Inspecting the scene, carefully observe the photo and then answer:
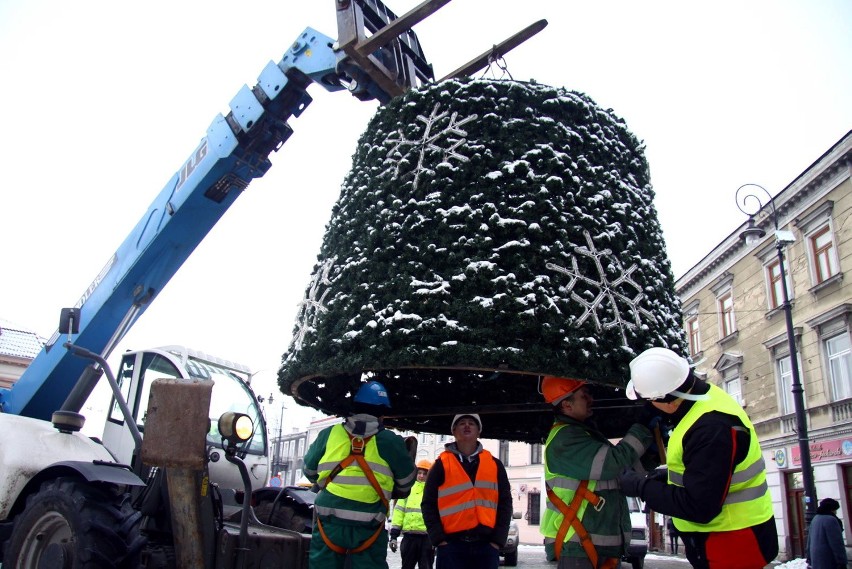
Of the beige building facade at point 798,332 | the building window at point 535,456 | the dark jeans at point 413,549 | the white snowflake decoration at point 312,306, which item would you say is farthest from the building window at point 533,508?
the white snowflake decoration at point 312,306

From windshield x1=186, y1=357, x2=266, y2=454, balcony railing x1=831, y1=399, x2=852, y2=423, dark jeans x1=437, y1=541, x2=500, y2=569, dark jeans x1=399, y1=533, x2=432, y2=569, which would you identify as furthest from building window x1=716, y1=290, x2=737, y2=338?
dark jeans x1=437, y1=541, x2=500, y2=569

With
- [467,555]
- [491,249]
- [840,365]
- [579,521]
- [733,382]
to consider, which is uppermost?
[733,382]

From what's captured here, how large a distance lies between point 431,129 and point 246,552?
9.38ft

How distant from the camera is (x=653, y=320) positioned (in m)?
4.14

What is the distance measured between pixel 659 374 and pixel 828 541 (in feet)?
29.4

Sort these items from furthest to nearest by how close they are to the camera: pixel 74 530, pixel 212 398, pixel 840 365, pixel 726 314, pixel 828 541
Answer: pixel 726 314, pixel 840 365, pixel 828 541, pixel 212 398, pixel 74 530

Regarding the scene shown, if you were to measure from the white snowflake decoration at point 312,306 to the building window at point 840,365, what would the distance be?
17975 mm

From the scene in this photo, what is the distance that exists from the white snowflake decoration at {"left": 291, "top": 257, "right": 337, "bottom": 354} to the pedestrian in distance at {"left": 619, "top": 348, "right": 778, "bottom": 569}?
7.57 feet

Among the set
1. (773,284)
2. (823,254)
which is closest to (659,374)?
(823,254)

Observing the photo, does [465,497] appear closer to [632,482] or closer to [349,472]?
[349,472]

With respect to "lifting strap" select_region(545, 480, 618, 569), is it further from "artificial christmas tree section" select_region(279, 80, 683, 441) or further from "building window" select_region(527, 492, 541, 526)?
"building window" select_region(527, 492, 541, 526)

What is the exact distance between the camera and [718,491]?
9.00 ft

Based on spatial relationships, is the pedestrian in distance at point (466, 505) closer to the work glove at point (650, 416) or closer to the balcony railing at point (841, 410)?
the work glove at point (650, 416)

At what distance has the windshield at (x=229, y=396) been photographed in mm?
6750
